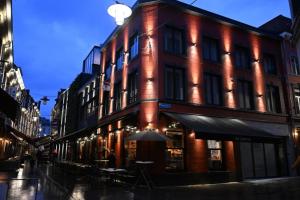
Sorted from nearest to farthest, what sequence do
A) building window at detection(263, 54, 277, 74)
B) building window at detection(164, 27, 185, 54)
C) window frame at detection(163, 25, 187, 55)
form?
window frame at detection(163, 25, 187, 55) < building window at detection(164, 27, 185, 54) < building window at detection(263, 54, 277, 74)

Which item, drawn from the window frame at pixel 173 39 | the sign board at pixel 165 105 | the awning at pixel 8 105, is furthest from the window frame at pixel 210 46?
the awning at pixel 8 105

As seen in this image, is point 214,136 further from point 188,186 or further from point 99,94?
point 99,94

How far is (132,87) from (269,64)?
35.5 feet

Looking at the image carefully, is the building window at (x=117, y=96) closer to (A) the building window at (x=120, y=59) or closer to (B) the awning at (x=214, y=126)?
(A) the building window at (x=120, y=59)

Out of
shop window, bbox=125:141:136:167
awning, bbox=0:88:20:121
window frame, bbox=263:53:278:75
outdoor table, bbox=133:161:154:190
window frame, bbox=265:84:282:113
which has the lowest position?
outdoor table, bbox=133:161:154:190

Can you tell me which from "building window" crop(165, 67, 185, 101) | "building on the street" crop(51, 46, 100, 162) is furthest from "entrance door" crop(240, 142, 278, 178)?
"building on the street" crop(51, 46, 100, 162)

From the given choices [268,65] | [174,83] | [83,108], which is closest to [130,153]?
[174,83]

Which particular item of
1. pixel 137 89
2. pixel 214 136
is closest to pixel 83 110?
pixel 137 89

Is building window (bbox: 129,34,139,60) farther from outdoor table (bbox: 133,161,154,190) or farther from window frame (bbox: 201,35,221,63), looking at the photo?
outdoor table (bbox: 133,161,154,190)

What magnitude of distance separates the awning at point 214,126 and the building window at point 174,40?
4.06m

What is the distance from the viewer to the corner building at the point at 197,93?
45.1 feet

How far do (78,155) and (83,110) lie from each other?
15.8 feet

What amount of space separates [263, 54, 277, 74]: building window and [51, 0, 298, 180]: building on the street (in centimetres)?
8

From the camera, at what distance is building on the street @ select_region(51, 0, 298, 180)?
45.1 feet
